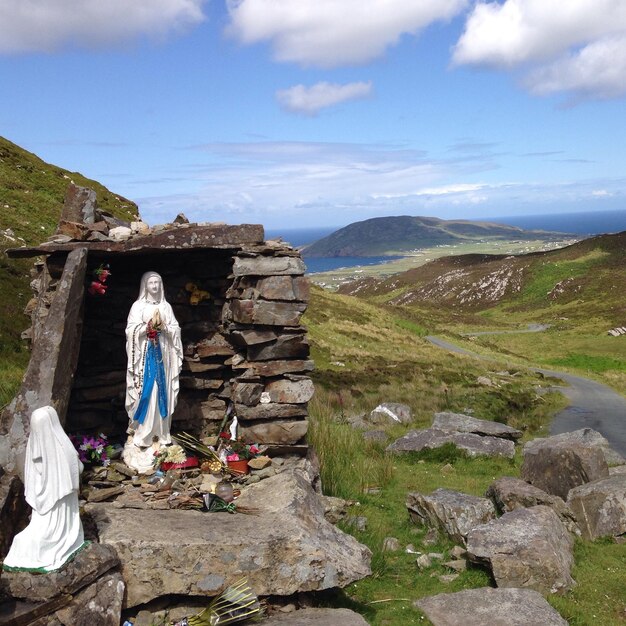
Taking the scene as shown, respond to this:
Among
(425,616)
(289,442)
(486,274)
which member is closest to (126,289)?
(289,442)

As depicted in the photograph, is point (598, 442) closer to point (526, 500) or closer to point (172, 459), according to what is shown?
point (526, 500)

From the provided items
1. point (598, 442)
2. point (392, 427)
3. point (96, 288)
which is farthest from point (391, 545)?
point (392, 427)

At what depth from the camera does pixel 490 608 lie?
8.59 meters

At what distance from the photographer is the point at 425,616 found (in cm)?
865

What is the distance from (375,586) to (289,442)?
3.07 meters

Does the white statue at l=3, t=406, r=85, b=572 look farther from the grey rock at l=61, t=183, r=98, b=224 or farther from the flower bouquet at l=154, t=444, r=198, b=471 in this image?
the grey rock at l=61, t=183, r=98, b=224

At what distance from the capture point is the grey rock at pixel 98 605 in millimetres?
7141

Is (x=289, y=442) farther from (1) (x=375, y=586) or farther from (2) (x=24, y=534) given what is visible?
(2) (x=24, y=534)

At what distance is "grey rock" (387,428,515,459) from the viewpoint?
59.6 feet

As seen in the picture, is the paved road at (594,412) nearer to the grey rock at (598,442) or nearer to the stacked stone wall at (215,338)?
the grey rock at (598,442)

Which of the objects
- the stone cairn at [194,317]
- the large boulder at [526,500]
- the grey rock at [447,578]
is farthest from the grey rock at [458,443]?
the grey rock at [447,578]

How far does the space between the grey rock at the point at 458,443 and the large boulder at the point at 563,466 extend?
119 inches

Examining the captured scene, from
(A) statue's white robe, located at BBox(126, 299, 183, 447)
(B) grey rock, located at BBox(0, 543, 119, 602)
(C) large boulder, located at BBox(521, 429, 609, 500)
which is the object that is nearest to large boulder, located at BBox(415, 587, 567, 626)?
(B) grey rock, located at BBox(0, 543, 119, 602)

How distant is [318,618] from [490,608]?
243 centimetres
